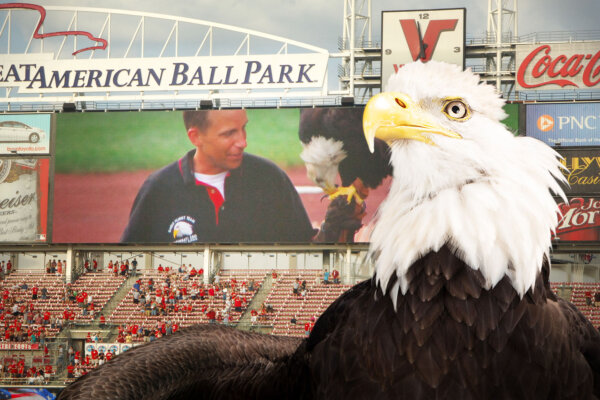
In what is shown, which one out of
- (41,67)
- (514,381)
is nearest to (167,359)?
(514,381)

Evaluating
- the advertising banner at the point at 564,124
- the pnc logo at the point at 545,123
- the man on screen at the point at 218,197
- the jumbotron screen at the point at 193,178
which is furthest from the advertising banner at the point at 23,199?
the pnc logo at the point at 545,123

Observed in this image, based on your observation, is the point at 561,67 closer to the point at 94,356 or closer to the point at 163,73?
the point at 163,73

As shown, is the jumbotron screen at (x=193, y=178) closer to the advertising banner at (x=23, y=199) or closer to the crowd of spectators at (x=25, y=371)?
the advertising banner at (x=23, y=199)

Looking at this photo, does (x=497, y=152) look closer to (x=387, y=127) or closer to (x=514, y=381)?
(x=387, y=127)

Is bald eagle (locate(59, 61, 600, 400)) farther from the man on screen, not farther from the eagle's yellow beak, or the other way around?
the man on screen

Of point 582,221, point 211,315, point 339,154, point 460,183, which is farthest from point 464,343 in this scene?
A: point 582,221
